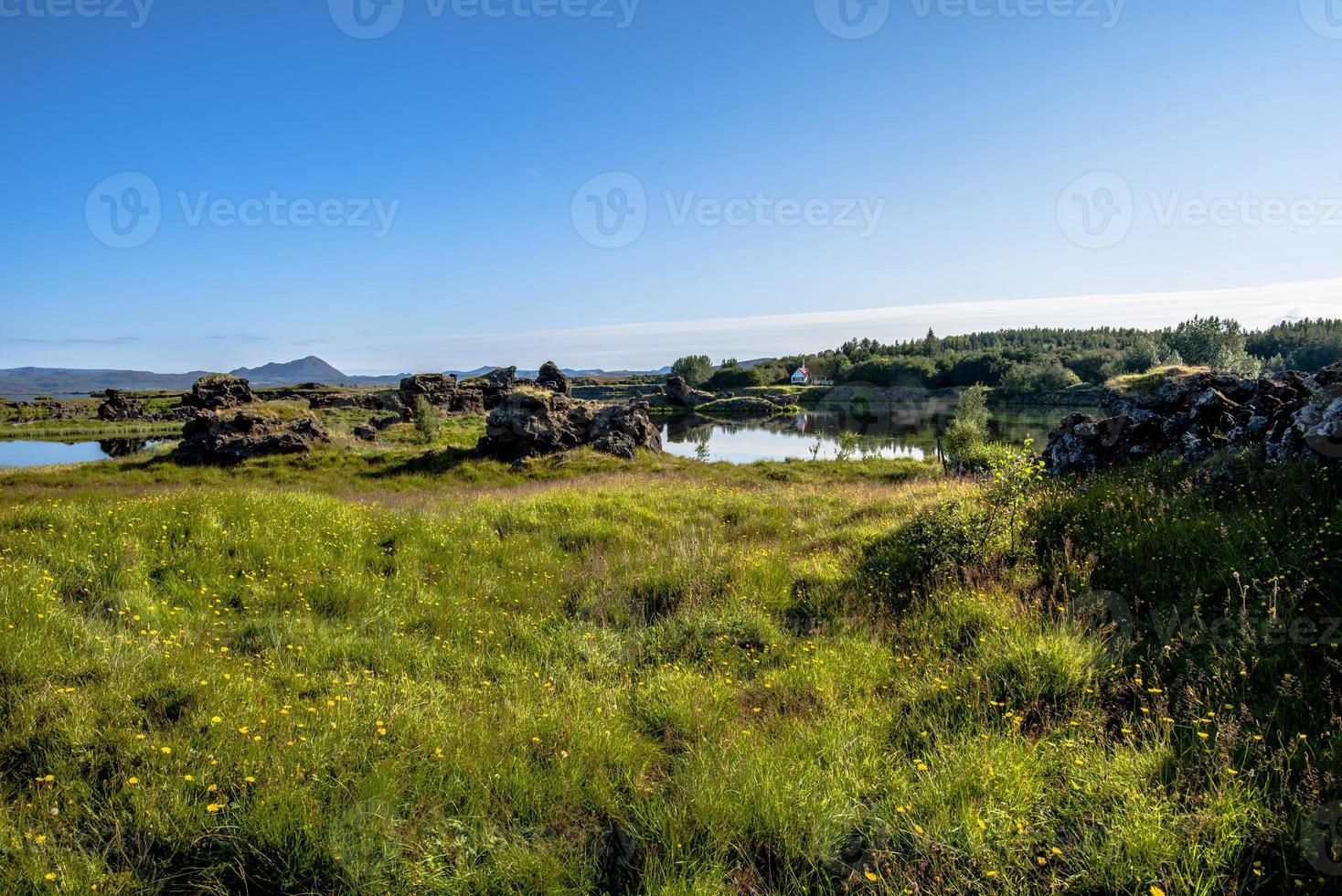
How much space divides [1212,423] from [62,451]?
249ft

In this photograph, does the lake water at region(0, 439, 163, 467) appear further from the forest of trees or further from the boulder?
the forest of trees

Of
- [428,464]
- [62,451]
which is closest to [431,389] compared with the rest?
[62,451]

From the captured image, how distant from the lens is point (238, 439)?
32281 millimetres

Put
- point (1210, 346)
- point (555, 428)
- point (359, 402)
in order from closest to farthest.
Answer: point (555, 428)
point (1210, 346)
point (359, 402)

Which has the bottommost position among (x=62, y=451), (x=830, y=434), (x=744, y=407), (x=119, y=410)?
(x=830, y=434)

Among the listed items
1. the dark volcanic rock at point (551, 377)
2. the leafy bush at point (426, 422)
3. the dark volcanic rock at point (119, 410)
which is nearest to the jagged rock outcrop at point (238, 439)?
the leafy bush at point (426, 422)

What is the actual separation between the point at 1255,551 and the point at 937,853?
21.3 feet

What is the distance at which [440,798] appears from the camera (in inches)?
153

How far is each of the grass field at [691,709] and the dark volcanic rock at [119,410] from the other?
10870cm

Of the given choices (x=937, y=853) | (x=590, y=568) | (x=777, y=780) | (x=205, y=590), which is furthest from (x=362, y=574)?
(x=937, y=853)

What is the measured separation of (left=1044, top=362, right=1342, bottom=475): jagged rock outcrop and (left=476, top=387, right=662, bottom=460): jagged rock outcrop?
67.7ft

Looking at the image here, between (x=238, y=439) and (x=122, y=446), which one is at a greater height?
(x=238, y=439)

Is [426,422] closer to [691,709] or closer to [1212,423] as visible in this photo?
[691,709]

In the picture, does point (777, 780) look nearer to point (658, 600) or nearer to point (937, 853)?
point (937, 853)
